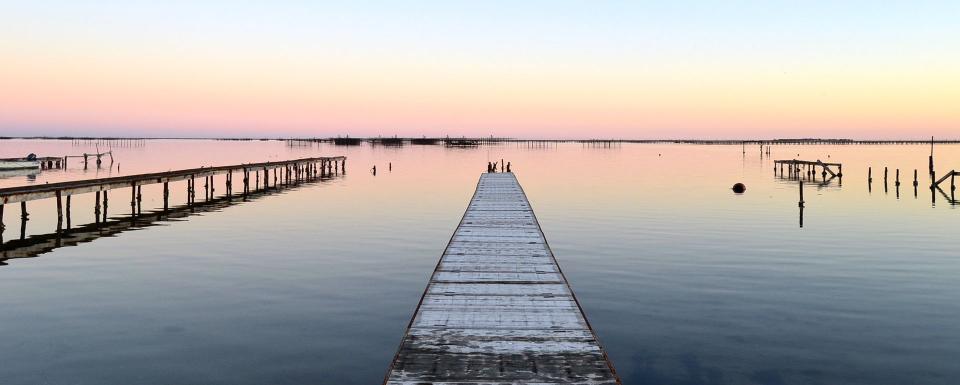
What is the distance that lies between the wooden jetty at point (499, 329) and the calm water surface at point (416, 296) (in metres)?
1.37

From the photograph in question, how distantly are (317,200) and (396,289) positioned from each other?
28510mm

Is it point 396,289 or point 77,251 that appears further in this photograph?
point 77,251

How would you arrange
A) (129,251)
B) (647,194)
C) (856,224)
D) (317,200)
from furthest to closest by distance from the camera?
(647,194) < (317,200) < (856,224) < (129,251)

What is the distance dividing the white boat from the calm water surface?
41.8 metres

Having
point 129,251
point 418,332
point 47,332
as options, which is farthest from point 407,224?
point 418,332

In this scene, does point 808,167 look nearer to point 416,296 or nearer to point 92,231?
point 416,296

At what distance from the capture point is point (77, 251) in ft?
80.2

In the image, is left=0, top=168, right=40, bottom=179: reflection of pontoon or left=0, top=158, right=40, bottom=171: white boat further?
left=0, top=158, right=40, bottom=171: white boat

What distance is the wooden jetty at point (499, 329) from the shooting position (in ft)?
29.2

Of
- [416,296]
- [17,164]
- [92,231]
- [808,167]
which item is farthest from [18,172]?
[808,167]

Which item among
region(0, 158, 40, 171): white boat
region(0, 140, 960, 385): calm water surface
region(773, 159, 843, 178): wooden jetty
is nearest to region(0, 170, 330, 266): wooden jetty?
region(0, 140, 960, 385): calm water surface

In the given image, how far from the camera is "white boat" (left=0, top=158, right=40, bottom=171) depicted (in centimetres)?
7031

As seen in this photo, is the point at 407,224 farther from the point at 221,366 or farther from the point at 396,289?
the point at 221,366

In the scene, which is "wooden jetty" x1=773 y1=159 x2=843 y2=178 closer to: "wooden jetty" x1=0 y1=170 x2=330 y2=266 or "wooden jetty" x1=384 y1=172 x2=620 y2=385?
"wooden jetty" x1=0 y1=170 x2=330 y2=266
